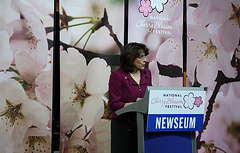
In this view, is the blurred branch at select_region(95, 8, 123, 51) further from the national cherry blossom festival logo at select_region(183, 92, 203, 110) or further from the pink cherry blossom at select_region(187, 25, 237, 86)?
the national cherry blossom festival logo at select_region(183, 92, 203, 110)

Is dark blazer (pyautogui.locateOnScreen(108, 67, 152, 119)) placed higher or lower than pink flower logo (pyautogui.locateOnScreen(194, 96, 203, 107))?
higher

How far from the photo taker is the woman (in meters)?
2.75

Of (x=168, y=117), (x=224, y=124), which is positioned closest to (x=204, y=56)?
(x=224, y=124)

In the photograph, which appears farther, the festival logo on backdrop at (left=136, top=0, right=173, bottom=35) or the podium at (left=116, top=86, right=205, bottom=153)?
the festival logo on backdrop at (left=136, top=0, right=173, bottom=35)

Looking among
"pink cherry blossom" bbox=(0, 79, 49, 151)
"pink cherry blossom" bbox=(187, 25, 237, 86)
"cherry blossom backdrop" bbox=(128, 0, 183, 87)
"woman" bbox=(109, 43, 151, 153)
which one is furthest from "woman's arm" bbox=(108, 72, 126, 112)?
"pink cherry blossom" bbox=(187, 25, 237, 86)

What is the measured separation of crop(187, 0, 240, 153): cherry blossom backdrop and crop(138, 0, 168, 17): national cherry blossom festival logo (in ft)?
1.41

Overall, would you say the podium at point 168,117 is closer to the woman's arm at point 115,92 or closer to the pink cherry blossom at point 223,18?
the woman's arm at point 115,92

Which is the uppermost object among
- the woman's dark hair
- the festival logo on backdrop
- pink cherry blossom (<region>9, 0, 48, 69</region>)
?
the festival logo on backdrop

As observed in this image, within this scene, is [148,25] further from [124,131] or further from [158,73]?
[124,131]

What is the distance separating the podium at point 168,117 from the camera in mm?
2408

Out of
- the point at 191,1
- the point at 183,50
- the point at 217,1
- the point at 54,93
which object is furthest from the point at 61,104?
the point at 217,1

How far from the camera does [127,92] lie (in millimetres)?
2801

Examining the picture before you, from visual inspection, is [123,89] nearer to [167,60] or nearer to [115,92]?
[115,92]

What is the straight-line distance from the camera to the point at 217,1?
454cm
